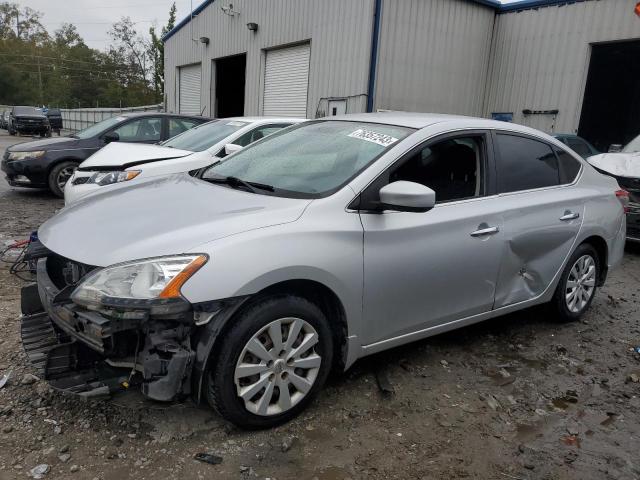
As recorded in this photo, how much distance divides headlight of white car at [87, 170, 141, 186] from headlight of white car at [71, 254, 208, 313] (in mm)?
3666

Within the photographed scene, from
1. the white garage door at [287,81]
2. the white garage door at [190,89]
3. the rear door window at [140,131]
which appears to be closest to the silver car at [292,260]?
the rear door window at [140,131]

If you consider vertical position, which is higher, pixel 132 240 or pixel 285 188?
pixel 285 188

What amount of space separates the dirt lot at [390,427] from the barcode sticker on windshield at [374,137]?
1.45 metres

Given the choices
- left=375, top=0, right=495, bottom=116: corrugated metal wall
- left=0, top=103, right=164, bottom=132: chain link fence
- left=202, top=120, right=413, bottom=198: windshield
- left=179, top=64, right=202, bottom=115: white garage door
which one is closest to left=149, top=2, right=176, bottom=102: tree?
left=0, top=103, right=164, bottom=132: chain link fence

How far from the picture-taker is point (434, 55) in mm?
13570

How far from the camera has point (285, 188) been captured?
3.00m

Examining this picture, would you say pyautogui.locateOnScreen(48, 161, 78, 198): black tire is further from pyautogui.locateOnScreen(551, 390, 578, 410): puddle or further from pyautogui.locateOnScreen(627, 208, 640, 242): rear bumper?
pyautogui.locateOnScreen(627, 208, 640, 242): rear bumper

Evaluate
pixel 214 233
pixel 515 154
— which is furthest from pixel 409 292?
pixel 515 154

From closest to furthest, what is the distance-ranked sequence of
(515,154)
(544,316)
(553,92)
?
1. (515,154)
2. (544,316)
3. (553,92)

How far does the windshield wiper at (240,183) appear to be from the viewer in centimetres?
305

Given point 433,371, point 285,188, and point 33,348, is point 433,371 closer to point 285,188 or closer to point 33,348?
point 285,188

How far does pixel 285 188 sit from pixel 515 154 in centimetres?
180

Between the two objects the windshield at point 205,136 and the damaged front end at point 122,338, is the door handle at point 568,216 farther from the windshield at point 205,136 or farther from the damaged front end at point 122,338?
the windshield at point 205,136

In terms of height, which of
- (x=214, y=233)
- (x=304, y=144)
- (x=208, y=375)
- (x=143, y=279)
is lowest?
(x=208, y=375)
